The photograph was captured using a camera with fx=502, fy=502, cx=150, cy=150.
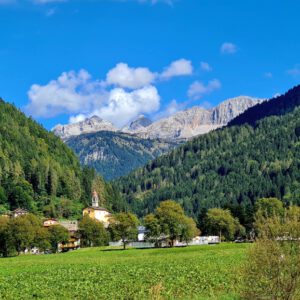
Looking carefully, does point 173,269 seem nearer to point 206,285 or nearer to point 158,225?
point 206,285

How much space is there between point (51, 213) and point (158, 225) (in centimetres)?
7683

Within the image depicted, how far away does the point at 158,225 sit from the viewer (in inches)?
5320

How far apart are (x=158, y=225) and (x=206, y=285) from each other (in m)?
93.4

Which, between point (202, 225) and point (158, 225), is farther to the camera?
point (202, 225)

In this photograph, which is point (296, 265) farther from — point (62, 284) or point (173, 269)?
point (173, 269)

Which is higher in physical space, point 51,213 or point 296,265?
point 51,213

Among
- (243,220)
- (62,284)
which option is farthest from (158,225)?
(62,284)

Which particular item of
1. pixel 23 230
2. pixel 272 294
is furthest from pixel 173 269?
pixel 23 230

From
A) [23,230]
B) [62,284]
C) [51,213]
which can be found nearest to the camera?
[62,284]

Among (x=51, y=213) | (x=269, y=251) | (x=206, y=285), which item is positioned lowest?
(x=206, y=285)

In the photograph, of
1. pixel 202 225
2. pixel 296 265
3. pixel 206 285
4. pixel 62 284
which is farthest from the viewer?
pixel 202 225

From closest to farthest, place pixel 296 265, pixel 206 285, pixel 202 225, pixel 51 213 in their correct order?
pixel 296 265, pixel 206 285, pixel 202 225, pixel 51 213

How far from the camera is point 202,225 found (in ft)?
566

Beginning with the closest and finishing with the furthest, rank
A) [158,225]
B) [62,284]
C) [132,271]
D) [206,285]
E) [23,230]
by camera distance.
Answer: [206,285] → [62,284] → [132,271] → [23,230] → [158,225]
